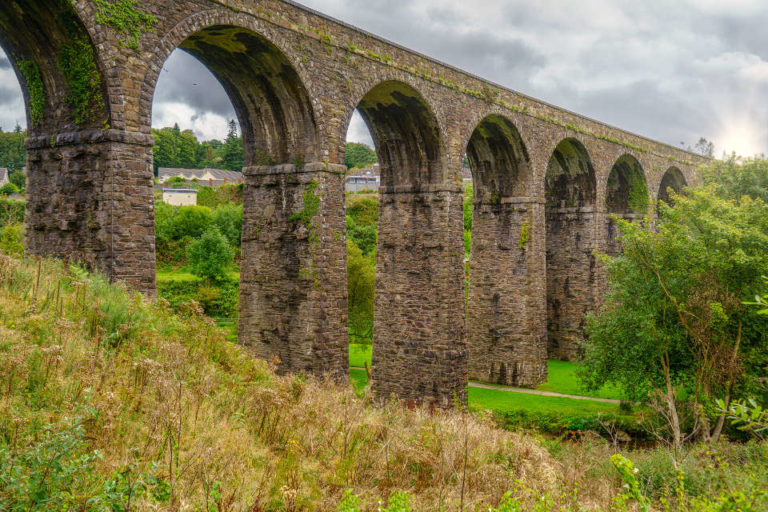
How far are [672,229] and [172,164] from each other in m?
80.5

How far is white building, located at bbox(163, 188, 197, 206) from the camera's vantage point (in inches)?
2226

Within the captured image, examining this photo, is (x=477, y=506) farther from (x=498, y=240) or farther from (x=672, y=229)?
(x=498, y=240)

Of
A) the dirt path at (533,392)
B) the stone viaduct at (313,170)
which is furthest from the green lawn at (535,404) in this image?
the stone viaduct at (313,170)

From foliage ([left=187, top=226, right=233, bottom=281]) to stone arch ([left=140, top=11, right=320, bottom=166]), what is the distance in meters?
20.3

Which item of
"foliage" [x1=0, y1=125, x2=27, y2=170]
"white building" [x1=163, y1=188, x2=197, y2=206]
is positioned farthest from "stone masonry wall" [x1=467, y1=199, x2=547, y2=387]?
"foliage" [x1=0, y1=125, x2=27, y2=170]

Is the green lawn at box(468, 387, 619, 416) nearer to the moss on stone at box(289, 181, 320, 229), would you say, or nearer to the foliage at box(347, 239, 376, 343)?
the foliage at box(347, 239, 376, 343)

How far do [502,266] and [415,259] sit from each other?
585 centimetres

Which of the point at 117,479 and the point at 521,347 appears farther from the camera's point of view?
the point at 521,347

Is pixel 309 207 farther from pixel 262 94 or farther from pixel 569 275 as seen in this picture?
pixel 569 275

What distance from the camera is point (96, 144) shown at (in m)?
10.5

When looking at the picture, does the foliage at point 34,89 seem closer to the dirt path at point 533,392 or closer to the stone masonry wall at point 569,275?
the dirt path at point 533,392

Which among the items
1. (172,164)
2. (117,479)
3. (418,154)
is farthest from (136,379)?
(172,164)

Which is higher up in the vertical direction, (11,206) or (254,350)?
(11,206)

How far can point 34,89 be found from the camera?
36.5ft
